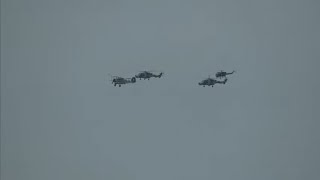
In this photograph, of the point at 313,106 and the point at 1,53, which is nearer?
the point at 1,53

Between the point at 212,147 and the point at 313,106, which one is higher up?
the point at 313,106

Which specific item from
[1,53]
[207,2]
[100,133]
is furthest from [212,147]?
[1,53]

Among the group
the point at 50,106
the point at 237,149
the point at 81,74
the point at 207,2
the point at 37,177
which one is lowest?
the point at 37,177

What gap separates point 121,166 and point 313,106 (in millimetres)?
3762

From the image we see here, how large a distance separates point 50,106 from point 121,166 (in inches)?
64.8

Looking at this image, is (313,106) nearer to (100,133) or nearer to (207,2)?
(207,2)

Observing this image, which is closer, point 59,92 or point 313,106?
point 59,92

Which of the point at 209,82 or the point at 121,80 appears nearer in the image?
the point at 121,80

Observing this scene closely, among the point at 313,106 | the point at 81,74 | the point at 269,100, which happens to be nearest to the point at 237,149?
the point at 269,100

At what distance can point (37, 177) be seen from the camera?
27.4 feet

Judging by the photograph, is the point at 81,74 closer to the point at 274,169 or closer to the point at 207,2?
the point at 207,2

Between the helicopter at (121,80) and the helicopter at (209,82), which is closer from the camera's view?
the helicopter at (121,80)

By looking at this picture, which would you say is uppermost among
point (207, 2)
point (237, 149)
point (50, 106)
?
point (207, 2)

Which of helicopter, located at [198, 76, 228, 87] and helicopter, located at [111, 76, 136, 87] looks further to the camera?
helicopter, located at [198, 76, 228, 87]
